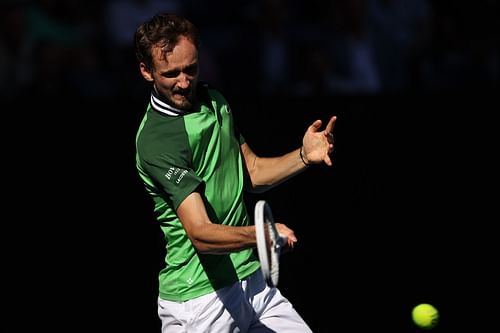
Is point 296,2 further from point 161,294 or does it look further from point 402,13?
point 161,294

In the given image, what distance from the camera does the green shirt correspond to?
3834 mm

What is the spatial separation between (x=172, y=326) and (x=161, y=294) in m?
0.16

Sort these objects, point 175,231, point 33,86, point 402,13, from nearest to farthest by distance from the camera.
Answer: point 175,231 < point 33,86 < point 402,13

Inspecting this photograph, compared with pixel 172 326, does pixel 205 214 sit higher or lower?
higher

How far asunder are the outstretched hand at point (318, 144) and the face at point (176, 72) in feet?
1.90

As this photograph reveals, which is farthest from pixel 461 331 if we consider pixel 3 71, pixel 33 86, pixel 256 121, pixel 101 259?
pixel 3 71

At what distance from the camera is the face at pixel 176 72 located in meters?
3.76

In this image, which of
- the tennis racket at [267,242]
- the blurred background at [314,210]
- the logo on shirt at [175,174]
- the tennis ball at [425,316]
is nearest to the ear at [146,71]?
the logo on shirt at [175,174]

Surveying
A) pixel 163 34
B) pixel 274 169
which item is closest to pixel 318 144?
pixel 274 169

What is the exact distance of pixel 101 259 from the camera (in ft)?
19.1

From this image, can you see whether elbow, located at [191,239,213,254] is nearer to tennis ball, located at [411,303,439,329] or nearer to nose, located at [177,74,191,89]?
nose, located at [177,74,191,89]

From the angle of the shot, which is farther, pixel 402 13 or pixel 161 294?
pixel 402 13

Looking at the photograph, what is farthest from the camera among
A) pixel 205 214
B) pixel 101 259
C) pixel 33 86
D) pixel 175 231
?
pixel 33 86

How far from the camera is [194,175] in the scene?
3.77m
